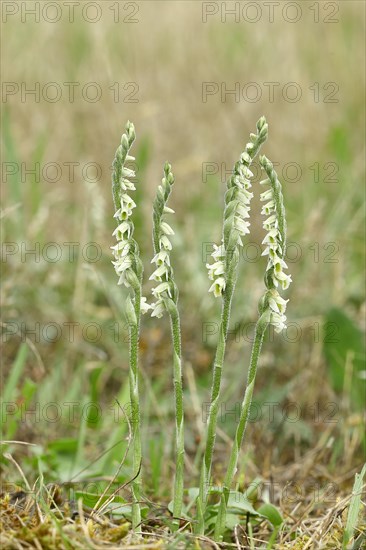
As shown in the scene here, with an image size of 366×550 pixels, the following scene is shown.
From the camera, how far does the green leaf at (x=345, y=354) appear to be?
3.28m

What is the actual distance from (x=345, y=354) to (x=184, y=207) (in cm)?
206

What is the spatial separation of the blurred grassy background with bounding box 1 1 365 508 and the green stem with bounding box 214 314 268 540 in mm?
733

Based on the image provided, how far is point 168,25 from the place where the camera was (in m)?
7.11

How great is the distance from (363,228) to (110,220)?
157cm

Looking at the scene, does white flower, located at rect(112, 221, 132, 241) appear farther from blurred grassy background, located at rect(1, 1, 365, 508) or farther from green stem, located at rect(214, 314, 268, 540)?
blurred grassy background, located at rect(1, 1, 365, 508)

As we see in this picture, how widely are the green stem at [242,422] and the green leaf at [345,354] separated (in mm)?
1470

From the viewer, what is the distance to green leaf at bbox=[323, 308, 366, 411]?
3.28 metres

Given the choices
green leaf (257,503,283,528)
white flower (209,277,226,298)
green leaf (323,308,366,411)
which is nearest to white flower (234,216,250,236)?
white flower (209,277,226,298)

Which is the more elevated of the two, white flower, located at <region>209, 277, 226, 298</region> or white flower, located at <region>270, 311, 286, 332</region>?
white flower, located at <region>209, 277, 226, 298</region>

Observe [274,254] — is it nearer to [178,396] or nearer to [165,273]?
[165,273]

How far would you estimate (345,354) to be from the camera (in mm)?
3357

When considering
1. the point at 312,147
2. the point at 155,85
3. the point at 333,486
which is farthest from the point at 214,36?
the point at 333,486

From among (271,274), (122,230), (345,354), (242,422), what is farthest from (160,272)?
(345,354)

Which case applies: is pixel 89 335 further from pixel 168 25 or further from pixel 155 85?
pixel 168 25
